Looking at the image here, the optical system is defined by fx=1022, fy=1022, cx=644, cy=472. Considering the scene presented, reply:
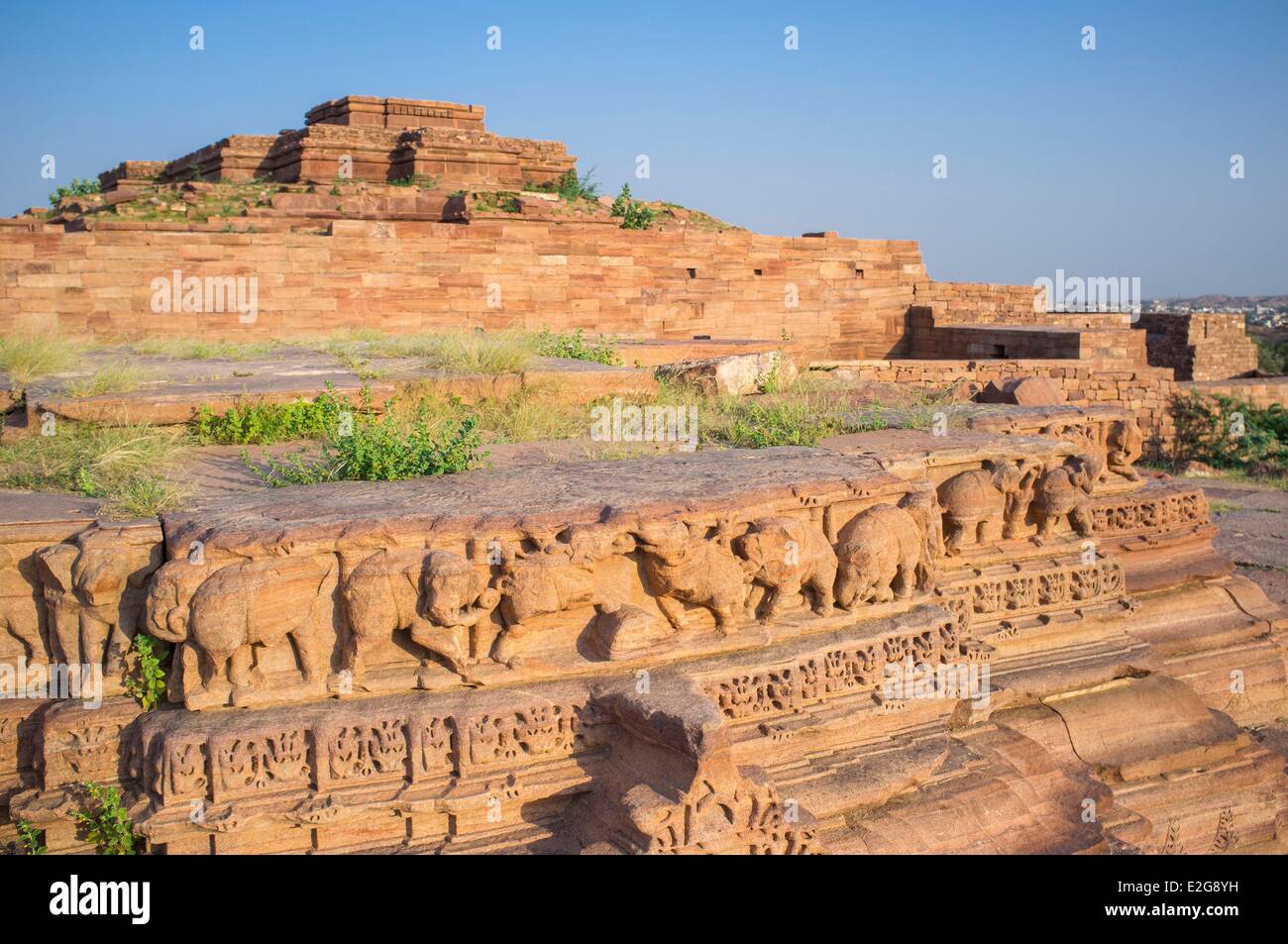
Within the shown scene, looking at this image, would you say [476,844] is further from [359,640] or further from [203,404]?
[203,404]

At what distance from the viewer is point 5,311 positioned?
32.6ft

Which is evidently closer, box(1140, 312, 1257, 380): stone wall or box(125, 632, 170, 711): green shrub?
box(125, 632, 170, 711): green shrub

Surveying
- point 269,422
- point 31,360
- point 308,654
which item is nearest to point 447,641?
point 308,654

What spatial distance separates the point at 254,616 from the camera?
3258 mm

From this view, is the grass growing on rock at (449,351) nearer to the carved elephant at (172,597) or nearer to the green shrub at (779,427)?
the green shrub at (779,427)

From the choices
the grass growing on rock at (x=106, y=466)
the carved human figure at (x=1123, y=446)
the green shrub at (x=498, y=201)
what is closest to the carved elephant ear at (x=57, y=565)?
the grass growing on rock at (x=106, y=466)

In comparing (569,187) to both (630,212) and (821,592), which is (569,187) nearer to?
(630,212)

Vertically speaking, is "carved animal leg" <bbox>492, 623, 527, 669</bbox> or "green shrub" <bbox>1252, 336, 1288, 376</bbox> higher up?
"green shrub" <bbox>1252, 336, 1288, 376</bbox>

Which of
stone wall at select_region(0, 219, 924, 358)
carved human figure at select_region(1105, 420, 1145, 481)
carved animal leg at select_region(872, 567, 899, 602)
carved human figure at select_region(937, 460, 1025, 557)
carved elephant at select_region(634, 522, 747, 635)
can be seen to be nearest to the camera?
carved elephant at select_region(634, 522, 747, 635)

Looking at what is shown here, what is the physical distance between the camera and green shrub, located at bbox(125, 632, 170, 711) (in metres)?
3.42

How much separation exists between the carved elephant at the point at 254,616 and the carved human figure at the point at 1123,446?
15.3ft

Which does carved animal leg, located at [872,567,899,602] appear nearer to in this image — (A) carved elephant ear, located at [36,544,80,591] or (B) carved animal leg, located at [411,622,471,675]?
(B) carved animal leg, located at [411,622,471,675]

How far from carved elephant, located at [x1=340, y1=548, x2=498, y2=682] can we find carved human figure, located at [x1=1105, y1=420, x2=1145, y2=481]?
4.21 m

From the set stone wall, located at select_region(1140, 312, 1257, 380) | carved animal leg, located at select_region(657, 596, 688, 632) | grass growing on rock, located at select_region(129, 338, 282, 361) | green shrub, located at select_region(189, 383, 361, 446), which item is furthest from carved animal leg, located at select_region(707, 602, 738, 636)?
stone wall, located at select_region(1140, 312, 1257, 380)
